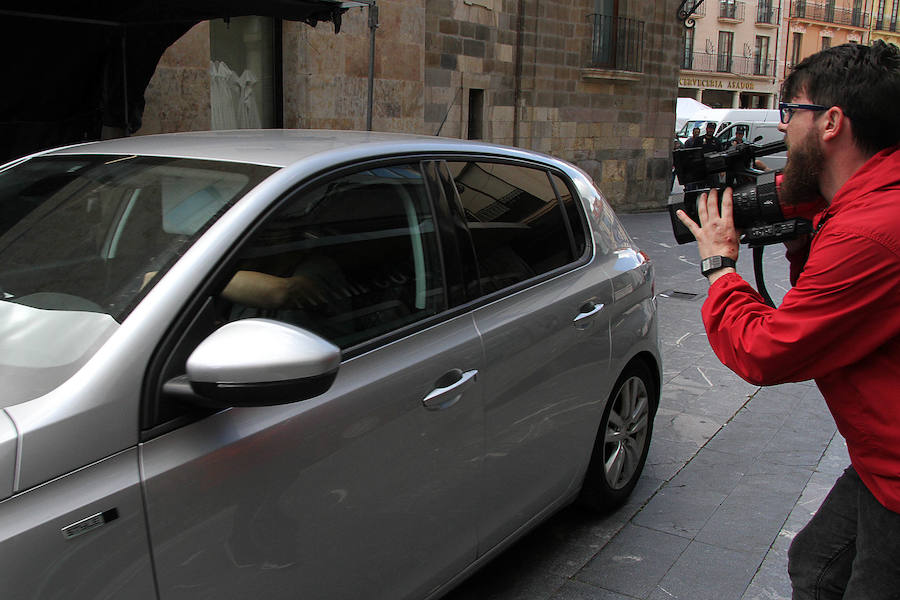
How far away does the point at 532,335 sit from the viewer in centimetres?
290

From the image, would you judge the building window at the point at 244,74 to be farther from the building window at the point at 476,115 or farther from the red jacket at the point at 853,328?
the red jacket at the point at 853,328

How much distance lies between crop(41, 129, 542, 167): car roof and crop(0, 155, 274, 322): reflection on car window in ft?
0.22

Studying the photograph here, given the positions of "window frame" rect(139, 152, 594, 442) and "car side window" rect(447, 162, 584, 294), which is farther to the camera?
"car side window" rect(447, 162, 584, 294)

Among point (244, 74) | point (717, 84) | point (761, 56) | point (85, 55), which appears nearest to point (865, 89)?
point (85, 55)

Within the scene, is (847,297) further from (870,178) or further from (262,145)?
(262,145)

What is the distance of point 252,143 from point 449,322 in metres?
0.82

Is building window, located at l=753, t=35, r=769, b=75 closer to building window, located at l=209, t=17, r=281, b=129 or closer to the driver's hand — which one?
building window, located at l=209, t=17, r=281, b=129

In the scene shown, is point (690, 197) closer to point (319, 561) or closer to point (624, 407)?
point (319, 561)

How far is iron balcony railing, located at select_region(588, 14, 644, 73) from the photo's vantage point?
16297 millimetres

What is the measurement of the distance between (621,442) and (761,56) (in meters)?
51.4

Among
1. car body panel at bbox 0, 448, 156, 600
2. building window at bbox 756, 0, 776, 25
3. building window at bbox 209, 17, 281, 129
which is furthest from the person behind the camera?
building window at bbox 756, 0, 776, 25

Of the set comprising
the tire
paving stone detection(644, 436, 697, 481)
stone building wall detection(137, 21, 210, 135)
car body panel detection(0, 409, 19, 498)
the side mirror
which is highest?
stone building wall detection(137, 21, 210, 135)

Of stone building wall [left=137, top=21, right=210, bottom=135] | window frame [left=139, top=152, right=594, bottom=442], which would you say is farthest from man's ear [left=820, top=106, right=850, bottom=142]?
stone building wall [left=137, top=21, right=210, bottom=135]

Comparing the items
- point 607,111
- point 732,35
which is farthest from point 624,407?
point 732,35
